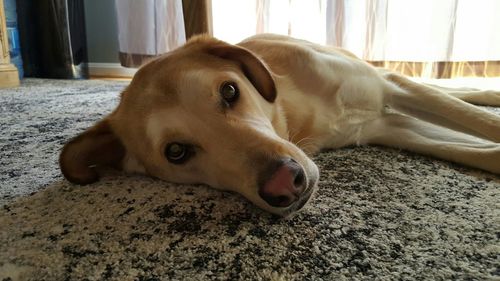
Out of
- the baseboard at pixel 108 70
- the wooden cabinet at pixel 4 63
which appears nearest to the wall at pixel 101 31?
the baseboard at pixel 108 70

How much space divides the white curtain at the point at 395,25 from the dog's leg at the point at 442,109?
83.6 inches

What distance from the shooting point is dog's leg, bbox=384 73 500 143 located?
1.52 m

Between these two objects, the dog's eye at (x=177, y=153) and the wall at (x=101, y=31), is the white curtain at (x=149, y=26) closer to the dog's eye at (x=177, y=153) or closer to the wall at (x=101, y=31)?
the wall at (x=101, y=31)

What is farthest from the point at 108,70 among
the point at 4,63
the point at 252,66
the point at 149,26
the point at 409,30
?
the point at 252,66

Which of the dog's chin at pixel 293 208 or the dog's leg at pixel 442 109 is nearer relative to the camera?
the dog's chin at pixel 293 208

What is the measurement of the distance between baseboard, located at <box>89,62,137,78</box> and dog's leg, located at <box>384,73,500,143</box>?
4352mm

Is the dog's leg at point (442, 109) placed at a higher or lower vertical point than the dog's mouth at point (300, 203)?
higher

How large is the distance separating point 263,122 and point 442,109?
76cm

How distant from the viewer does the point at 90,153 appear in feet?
5.05

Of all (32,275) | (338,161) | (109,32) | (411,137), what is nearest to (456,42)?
(411,137)

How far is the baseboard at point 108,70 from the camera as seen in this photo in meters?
5.64

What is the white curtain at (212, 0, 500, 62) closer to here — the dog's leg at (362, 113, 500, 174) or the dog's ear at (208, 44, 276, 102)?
the dog's leg at (362, 113, 500, 174)

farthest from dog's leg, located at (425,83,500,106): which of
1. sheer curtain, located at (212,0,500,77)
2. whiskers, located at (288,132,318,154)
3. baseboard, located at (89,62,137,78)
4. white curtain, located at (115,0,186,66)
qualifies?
baseboard, located at (89,62,137,78)

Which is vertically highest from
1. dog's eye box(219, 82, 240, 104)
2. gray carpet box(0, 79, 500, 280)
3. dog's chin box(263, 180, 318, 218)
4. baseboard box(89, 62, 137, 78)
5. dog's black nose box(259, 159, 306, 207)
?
dog's eye box(219, 82, 240, 104)
